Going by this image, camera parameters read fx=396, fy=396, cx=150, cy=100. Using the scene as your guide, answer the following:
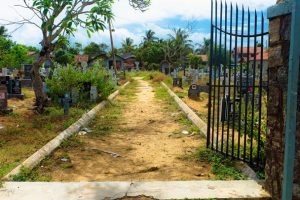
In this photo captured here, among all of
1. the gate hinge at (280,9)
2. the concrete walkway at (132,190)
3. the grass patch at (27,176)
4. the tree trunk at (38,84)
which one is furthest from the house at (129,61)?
the gate hinge at (280,9)

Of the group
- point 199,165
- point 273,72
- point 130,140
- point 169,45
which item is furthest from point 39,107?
point 169,45

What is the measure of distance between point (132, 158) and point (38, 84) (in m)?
6.11

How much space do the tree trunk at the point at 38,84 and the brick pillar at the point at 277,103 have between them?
340 inches

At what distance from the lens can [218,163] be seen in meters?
6.52

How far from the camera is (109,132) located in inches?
389

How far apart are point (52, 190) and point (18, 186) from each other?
1.65ft

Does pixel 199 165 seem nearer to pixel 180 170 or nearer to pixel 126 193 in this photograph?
pixel 180 170

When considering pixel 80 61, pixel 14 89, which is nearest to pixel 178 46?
pixel 80 61

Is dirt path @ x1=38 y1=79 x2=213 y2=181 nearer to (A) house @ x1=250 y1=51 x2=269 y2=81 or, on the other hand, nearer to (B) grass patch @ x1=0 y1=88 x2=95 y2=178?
(B) grass patch @ x1=0 y1=88 x2=95 y2=178

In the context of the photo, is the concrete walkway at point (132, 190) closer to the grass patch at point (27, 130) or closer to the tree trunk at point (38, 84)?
the grass patch at point (27, 130)

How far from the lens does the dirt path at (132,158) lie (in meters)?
5.99

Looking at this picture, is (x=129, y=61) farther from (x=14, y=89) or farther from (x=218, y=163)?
(x=218, y=163)

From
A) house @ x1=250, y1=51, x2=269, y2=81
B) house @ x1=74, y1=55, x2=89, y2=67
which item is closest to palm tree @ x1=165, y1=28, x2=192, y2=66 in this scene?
house @ x1=74, y1=55, x2=89, y2=67

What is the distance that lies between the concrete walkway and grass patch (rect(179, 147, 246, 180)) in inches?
20.0
